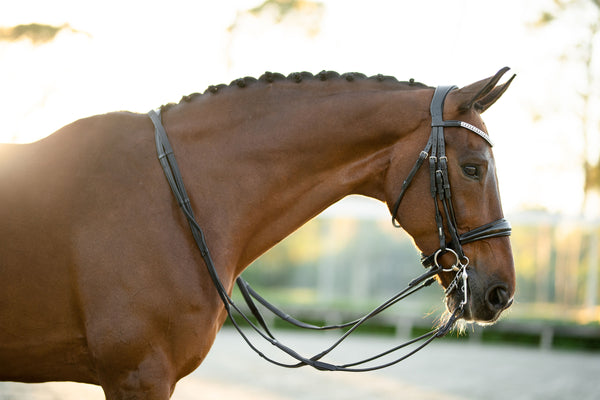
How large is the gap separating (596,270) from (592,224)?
53.6 inches

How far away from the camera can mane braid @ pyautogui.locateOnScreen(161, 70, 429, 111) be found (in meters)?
2.77

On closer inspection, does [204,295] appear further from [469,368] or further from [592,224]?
[592,224]

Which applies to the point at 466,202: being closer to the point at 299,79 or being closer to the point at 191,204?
the point at 299,79

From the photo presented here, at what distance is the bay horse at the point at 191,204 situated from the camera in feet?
7.59

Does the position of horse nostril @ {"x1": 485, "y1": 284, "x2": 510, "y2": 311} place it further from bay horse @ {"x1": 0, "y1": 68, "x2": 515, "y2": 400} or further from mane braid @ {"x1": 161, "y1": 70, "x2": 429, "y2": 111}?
mane braid @ {"x1": 161, "y1": 70, "x2": 429, "y2": 111}

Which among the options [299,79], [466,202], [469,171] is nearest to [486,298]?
[466,202]

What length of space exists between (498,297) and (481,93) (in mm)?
963

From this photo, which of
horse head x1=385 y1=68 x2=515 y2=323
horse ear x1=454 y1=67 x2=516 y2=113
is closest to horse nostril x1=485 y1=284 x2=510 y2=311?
horse head x1=385 y1=68 x2=515 y2=323

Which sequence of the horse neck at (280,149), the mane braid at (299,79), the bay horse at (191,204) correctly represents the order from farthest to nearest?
the mane braid at (299,79)
the horse neck at (280,149)
the bay horse at (191,204)

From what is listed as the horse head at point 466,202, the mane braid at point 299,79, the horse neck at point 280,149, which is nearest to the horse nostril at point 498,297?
the horse head at point 466,202

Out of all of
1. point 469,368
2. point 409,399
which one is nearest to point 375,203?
point 469,368

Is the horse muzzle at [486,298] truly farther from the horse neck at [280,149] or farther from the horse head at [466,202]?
the horse neck at [280,149]

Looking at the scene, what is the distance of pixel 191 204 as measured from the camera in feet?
8.40

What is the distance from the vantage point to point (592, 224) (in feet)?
53.6
